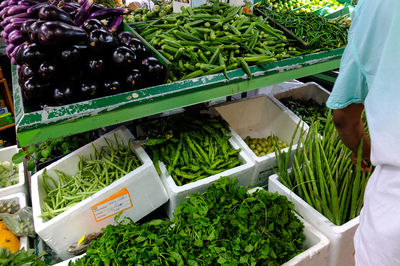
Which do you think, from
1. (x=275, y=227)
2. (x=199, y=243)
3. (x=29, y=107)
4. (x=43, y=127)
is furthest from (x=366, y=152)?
(x=29, y=107)

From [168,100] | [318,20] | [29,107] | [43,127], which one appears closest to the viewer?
[43,127]

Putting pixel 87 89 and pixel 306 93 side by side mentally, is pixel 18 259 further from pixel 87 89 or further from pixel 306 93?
pixel 306 93

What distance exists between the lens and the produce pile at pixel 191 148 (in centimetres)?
209

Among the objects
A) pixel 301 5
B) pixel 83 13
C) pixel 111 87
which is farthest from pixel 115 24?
pixel 301 5

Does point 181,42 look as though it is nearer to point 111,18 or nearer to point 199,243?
point 111,18

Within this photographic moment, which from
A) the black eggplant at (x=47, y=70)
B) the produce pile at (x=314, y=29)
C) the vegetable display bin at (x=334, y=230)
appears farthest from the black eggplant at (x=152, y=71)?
the produce pile at (x=314, y=29)

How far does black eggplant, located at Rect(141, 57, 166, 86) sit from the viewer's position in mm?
1733

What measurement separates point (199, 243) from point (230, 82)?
Result: 1040mm

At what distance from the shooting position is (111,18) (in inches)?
91.1

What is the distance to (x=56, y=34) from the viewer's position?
148 cm

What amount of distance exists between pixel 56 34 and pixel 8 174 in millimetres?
1459

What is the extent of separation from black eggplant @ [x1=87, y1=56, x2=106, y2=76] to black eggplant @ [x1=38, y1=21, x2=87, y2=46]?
0.13 metres

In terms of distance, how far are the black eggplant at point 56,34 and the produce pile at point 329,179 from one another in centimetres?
158

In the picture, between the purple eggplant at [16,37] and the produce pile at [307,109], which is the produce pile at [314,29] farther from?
the purple eggplant at [16,37]
